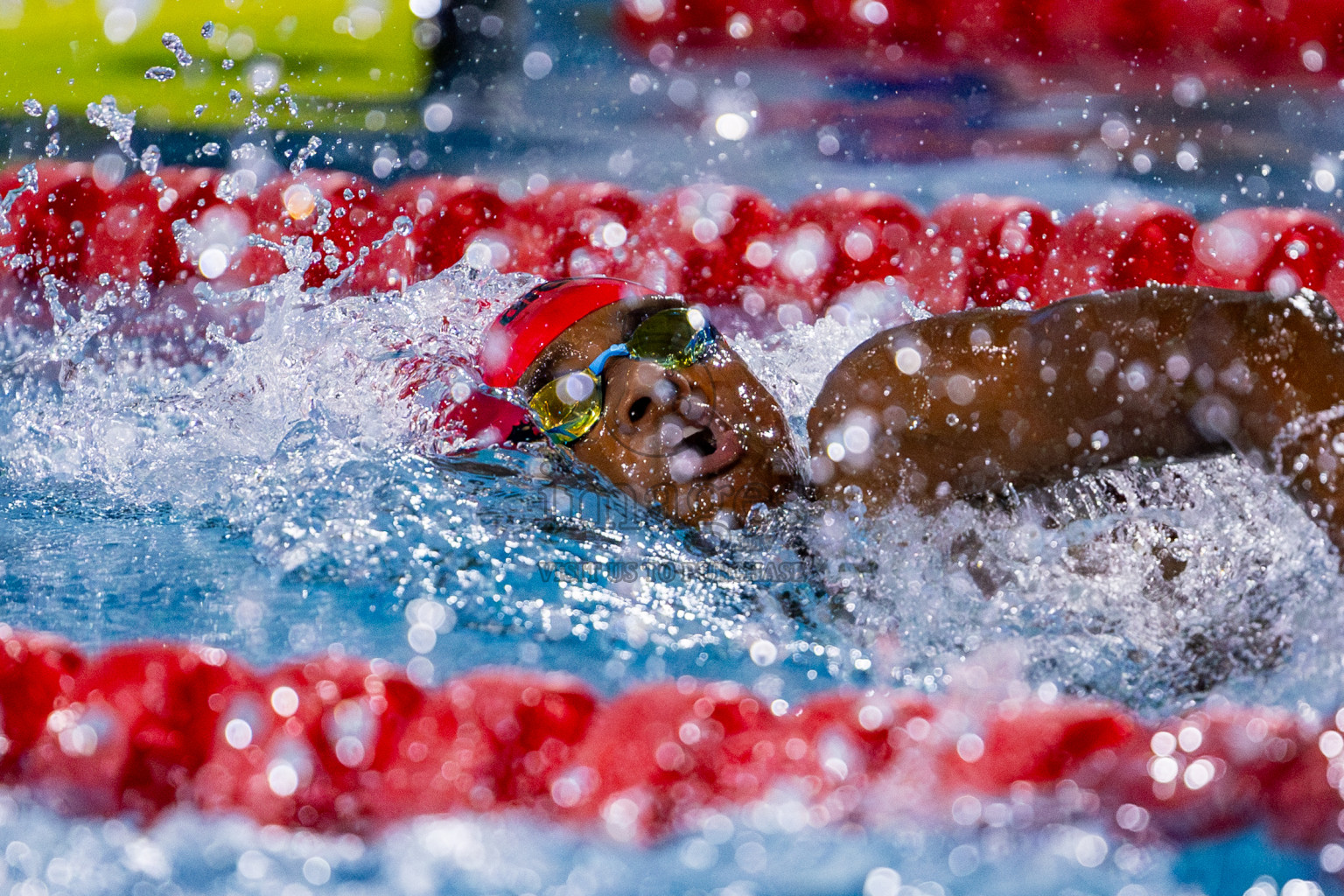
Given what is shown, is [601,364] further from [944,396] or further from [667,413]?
[944,396]

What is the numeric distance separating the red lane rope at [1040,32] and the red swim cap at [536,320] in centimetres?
346

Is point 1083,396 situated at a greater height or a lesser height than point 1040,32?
greater

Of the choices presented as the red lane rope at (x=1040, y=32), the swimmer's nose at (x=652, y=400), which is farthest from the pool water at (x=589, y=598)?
the red lane rope at (x=1040, y=32)

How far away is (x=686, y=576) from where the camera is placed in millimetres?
1381

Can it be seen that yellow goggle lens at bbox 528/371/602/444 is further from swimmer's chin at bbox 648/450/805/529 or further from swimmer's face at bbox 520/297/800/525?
swimmer's chin at bbox 648/450/805/529

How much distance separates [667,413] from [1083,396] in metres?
0.54

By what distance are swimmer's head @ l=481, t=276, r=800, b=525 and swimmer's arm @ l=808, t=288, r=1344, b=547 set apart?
0.46 ft

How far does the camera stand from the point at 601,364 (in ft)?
4.88

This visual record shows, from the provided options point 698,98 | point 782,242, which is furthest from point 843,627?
point 698,98

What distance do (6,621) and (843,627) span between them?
96 centimetres

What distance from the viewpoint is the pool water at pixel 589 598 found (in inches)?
34.7

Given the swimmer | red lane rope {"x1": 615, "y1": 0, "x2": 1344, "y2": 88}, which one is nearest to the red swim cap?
the swimmer

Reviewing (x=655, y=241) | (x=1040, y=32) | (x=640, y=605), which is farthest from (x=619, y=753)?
(x=1040, y=32)

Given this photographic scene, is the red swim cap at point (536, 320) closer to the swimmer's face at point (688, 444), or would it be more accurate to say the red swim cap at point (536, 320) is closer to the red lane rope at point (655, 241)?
the swimmer's face at point (688, 444)
